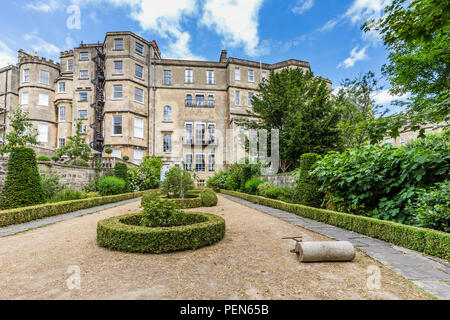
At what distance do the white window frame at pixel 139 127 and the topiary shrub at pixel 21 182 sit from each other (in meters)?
14.5

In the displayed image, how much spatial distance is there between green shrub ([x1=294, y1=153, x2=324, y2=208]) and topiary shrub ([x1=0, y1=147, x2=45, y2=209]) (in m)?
9.30

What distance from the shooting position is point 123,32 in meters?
21.5

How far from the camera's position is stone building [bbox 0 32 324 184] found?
22797mm

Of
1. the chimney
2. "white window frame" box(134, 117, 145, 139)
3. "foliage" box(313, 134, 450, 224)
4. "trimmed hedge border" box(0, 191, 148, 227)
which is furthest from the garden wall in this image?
the chimney

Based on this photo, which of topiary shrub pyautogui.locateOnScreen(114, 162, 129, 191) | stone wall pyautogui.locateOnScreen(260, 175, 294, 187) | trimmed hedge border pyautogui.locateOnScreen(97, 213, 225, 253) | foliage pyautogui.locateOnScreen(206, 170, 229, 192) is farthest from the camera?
foliage pyautogui.locateOnScreen(206, 170, 229, 192)

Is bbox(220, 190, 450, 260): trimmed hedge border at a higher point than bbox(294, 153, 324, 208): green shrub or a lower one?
Answer: lower

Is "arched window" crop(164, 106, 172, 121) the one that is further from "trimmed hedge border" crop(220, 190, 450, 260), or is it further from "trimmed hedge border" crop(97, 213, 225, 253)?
"trimmed hedge border" crop(97, 213, 225, 253)

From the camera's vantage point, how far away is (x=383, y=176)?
5.04 meters

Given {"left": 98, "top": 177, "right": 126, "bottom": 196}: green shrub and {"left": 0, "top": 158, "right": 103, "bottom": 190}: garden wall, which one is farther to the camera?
{"left": 98, "top": 177, "right": 126, "bottom": 196}: green shrub

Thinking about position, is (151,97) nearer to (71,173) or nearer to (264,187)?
(71,173)

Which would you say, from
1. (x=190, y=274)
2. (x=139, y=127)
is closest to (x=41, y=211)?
(x=190, y=274)

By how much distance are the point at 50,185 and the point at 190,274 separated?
987cm

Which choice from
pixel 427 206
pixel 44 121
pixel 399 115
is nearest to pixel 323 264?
pixel 427 206

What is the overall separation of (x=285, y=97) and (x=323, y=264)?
13.2 meters
